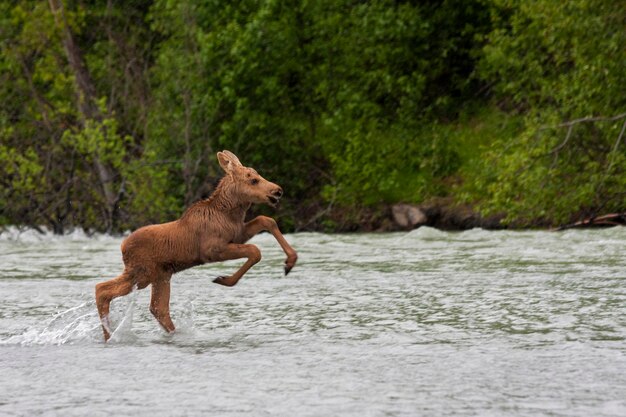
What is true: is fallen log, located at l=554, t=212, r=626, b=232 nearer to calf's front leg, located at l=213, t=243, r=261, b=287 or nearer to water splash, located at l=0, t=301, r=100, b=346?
water splash, located at l=0, t=301, r=100, b=346

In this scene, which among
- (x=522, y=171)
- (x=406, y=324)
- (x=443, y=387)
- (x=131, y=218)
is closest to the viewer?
(x=443, y=387)

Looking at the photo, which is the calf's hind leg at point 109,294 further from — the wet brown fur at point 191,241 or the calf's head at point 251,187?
the calf's head at point 251,187

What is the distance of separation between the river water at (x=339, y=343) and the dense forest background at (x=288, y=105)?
9421mm

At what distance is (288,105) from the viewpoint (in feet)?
102

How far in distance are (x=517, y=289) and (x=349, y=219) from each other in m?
15.5

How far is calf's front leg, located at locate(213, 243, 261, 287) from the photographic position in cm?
977

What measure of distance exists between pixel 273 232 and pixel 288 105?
69.4 feet

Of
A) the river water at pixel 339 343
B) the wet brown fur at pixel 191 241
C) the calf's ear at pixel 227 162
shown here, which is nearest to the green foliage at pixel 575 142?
the river water at pixel 339 343

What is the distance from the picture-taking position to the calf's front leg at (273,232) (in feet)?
31.9

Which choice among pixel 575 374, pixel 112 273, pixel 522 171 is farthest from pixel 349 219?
pixel 575 374

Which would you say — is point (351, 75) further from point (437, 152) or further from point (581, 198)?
point (581, 198)

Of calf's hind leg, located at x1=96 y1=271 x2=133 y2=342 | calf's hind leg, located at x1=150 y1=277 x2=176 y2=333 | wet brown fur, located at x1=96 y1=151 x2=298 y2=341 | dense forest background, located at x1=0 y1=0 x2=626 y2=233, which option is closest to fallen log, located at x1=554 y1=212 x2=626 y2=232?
dense forest background, located at x1=0 y1=0 x2=626 y2=233

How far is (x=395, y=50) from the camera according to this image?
30.9m

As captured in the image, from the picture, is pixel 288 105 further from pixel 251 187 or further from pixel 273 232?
pixel 273 232
